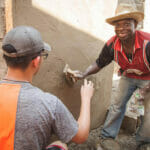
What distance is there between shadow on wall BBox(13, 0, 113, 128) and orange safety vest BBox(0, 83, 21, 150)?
2.87ft

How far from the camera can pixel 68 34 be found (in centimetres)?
216

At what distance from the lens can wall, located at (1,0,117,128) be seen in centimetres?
181

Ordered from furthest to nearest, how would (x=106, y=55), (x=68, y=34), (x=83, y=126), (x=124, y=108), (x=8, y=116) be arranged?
(x=124, y=108) < (x=106, y=55) < (x=68, y=34) < (x=83, y=126) < (x=8, y=116)

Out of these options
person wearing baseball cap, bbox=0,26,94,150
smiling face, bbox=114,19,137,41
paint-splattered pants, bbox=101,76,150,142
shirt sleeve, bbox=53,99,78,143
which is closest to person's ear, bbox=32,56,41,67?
person wearing baseball cap, bbox=0,26,94,150

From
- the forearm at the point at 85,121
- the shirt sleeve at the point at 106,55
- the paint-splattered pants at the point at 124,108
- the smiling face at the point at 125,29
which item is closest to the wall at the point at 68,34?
the shirt sleeve at the point at 106,55

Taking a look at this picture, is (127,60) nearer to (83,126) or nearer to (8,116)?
(83,126)

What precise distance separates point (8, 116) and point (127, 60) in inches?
63.6

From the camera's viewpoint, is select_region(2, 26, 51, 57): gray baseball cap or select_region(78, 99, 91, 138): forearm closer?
select_region(2, 26, 51, 57): gray baseball cap

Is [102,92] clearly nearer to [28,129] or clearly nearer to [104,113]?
[104,113]

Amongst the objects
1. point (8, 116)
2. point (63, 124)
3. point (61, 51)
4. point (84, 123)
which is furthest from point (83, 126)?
point (61, 51)

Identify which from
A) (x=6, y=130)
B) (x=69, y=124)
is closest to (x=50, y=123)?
(x=69, y=124)

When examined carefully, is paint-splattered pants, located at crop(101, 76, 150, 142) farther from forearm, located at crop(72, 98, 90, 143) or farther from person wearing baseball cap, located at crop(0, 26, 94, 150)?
person wearing baseball cap, located at crop(0, 26, 94, 150)

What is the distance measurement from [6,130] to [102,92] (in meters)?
2.15

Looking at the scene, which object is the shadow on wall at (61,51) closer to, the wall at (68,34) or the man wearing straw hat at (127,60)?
the wall at (68,34)
